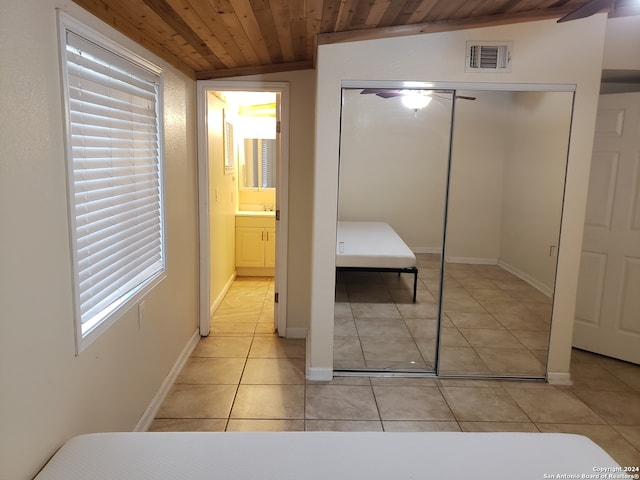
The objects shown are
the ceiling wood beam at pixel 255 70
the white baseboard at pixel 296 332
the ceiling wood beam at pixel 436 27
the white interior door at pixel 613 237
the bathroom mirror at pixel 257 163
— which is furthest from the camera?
the bathroom mirror at pixel 257 163

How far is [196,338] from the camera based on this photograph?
12.9 feet

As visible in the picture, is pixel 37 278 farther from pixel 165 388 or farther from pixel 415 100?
pixel 415 100

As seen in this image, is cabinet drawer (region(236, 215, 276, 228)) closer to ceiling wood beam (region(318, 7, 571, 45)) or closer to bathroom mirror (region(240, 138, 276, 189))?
bathroom mirror (region(240, 138, 276, 189))

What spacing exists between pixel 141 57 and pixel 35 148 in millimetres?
1118

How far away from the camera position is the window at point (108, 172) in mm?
1832

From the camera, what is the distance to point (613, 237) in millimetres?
3623

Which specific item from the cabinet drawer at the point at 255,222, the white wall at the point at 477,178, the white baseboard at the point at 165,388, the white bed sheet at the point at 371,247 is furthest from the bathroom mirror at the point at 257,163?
the white wall at the point at 477,178

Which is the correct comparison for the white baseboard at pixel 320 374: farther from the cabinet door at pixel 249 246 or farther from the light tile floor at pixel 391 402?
the cabinet door at pixel 249 246

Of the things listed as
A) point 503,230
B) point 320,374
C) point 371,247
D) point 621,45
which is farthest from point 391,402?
point 621,45

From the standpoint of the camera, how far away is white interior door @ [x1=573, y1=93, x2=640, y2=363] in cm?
350

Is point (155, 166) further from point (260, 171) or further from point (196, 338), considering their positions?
point (260, 171)

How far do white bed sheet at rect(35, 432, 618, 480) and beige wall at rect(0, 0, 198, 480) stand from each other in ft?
0.59

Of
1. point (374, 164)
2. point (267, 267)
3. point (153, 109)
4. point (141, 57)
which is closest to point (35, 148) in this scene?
point (141, 57)

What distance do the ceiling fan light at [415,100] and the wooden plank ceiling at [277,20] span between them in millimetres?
384
